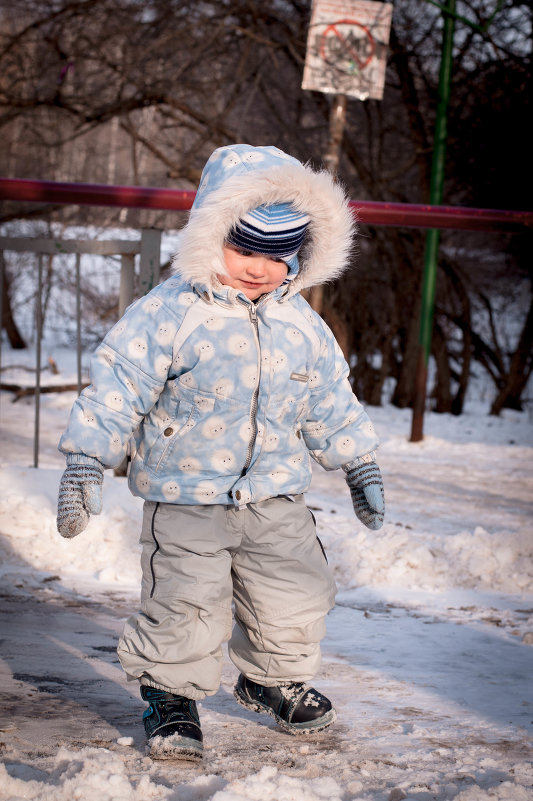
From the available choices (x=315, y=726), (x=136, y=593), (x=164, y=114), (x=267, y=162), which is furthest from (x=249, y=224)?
(x=164, y=114)

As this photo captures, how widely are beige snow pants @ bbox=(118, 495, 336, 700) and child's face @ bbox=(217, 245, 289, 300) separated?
0.49 metres

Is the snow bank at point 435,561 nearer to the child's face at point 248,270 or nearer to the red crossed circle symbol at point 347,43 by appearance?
the child's face at point 248,270

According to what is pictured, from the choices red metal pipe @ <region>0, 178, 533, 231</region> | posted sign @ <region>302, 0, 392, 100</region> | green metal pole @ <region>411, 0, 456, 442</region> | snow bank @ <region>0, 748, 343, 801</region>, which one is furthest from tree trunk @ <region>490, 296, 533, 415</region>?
snow bank @ <region>0, 748, 343, 801</region>

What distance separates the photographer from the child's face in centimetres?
215

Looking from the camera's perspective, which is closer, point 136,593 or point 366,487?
point 366,487

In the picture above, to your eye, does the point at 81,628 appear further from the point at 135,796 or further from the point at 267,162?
the point at 267,162

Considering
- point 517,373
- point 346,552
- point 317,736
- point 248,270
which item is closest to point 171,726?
point 317,736

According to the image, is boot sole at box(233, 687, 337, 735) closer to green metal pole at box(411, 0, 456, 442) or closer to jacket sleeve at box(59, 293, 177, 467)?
jacket sleeve at box(59, 293, 177, 467)

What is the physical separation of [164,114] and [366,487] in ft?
23.1

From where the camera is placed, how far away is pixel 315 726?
2104mm

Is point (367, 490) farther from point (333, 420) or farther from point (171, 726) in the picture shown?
point (171, 726)

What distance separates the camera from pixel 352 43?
21.4ft

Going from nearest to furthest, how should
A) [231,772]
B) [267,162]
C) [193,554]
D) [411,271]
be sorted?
[231,772]
[193,554]
[267,162]
[411,271]

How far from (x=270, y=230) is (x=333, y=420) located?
483 millimetres
